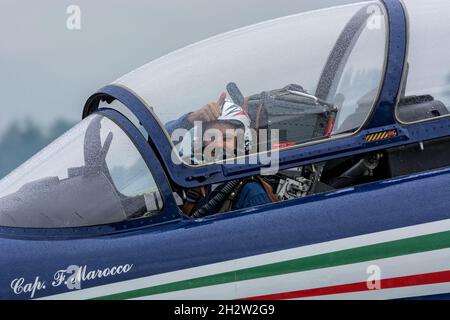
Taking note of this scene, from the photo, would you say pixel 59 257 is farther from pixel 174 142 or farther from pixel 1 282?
pixel 174 142

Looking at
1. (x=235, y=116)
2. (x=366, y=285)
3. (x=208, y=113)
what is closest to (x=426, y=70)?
(x=235, y=116)

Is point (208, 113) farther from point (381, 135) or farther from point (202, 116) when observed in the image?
point (381, 135)

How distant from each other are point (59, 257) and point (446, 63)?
6.38 feet

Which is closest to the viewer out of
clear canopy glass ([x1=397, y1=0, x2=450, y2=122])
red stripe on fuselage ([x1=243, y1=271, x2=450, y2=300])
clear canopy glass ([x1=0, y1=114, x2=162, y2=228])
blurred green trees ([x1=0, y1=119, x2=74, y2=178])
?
red stripe on fuselage ([x1=243, y1=271, x2=450, y2=300])

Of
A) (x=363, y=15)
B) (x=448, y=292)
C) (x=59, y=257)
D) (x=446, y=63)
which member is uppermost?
(x=363, y=15)

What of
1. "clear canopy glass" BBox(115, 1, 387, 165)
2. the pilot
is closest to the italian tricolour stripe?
the pilot

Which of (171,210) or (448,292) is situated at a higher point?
(171,210)

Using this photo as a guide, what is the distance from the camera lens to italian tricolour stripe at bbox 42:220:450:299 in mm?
3377

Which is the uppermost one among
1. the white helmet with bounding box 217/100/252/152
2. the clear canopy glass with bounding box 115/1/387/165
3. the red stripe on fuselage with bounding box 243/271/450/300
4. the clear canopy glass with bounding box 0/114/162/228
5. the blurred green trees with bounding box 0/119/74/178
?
the blurred green trees with bounding box 0/119/74/178

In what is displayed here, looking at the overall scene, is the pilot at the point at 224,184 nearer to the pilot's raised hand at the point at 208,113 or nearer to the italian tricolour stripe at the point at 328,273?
the pilot's raised hand at the point at 208,113

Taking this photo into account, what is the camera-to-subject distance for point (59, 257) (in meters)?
3.53

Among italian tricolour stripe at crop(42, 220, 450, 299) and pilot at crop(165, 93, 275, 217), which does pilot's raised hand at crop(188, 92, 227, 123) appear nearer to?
pilot at crop(165, 93, 275, 217)

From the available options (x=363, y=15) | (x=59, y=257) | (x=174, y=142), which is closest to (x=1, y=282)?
(x=59, y=257)

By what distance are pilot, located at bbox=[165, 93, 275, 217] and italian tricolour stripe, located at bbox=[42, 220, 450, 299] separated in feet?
1.26
